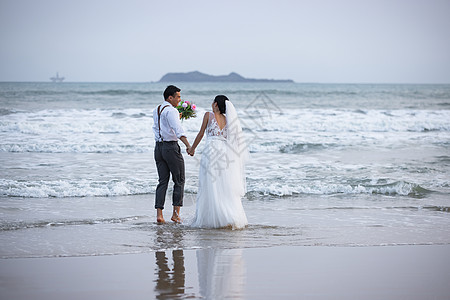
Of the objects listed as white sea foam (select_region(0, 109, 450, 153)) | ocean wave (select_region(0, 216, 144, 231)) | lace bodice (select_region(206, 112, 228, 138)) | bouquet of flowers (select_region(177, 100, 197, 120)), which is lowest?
ocean wave (select_region(0, 216, 144, 231))

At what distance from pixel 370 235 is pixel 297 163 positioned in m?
6.19

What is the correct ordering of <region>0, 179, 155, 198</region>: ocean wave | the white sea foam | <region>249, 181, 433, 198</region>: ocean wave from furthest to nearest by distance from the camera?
the white sea foam → <region>249, 181, 433, 198</region>: ocean wave → <region>0, 179, 155, 198</region>: ocean wave

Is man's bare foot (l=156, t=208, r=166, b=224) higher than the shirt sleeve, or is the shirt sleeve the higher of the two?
the shirt sleeve

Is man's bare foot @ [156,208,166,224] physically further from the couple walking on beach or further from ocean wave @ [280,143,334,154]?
ocean wave @ [280,143,334,154]

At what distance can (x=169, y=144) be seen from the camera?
7016mm

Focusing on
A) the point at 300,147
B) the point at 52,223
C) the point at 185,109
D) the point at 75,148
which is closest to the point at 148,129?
the point at 75,148

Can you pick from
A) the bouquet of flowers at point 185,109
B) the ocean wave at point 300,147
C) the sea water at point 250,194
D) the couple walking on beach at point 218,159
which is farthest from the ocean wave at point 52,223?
the ocean wave at point 300,147

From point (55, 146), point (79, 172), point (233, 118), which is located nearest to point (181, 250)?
point (233, 118)

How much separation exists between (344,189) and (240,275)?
5.41 metres

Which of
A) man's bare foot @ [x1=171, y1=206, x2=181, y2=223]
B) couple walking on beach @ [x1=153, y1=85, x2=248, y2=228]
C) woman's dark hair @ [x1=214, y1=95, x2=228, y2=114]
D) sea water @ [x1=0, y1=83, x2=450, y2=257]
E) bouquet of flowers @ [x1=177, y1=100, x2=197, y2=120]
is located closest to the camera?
sea water @ [x1=0, y1=83, x2=450, y2=257]

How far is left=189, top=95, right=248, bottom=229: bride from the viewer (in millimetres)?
6797

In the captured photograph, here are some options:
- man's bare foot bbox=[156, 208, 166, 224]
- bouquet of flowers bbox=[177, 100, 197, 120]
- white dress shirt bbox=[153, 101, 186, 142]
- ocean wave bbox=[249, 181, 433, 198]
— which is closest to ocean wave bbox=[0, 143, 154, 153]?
ocean wave bbox=[249, 181, 433, 198]

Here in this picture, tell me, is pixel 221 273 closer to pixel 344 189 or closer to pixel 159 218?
pixel 159 218

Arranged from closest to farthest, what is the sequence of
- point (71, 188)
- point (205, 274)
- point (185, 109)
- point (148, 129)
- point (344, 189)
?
point (205, 274), point (185, 109), point (71, 188), point (344, 189), point (148, 129)
